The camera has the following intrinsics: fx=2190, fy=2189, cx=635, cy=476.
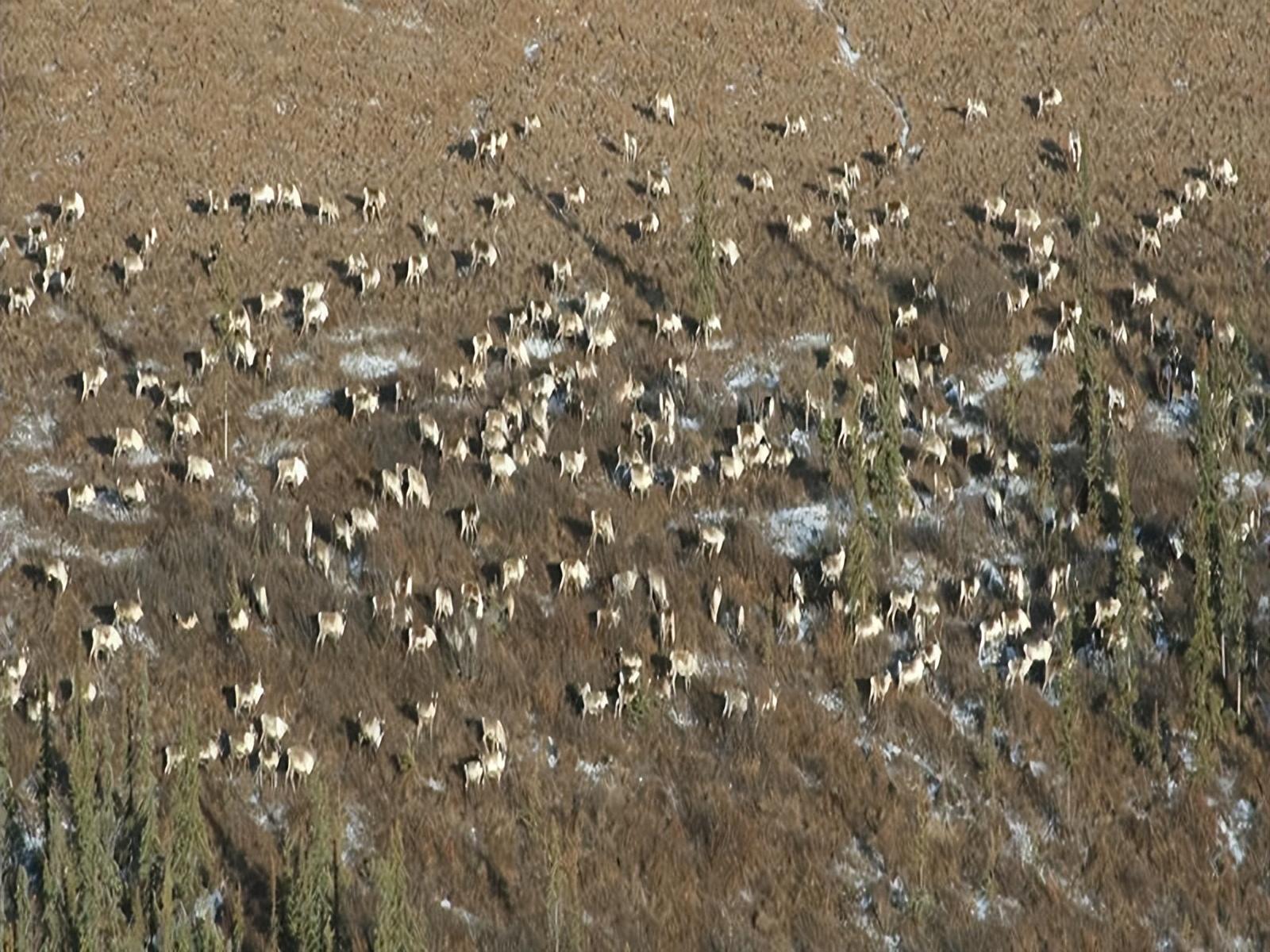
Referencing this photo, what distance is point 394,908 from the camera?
27219 mm

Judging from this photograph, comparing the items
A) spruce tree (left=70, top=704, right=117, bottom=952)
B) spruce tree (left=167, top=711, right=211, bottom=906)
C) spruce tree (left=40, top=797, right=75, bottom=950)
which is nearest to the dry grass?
spruce tree (left=167, top=711, right=211, bottom=906)

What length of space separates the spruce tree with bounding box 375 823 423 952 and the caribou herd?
7.85ft

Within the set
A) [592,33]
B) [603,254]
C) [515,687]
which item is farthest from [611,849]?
[592,33]

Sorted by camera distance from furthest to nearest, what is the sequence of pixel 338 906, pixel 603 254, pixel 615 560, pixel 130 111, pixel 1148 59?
1. pixel 1148 59
2. pixel 130 111
3. pixel 603 254
4. pixel 615 560
5. pixel 338 906

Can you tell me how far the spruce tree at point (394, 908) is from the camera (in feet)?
87.6

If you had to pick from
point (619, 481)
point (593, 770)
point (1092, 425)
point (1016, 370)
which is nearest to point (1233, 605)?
point (1092, 425)

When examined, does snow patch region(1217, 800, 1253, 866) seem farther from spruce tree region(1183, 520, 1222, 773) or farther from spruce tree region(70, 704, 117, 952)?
spruce tree region(70, 704, 117, 952)

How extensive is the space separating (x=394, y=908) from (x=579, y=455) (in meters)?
10.7

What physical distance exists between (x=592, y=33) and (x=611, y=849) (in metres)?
27.3

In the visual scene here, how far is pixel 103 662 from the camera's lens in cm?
3130

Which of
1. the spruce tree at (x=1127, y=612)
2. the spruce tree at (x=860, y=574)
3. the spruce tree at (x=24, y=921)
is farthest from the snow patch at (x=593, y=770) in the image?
A: the spruce tree at (x=1127, y=612)

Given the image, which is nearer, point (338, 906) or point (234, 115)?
point (338, 906)

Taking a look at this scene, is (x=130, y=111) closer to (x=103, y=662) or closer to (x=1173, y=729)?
(x=103, y=662)

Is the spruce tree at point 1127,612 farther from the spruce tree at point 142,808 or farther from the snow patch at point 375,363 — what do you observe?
the spruce tree at point 142,808
